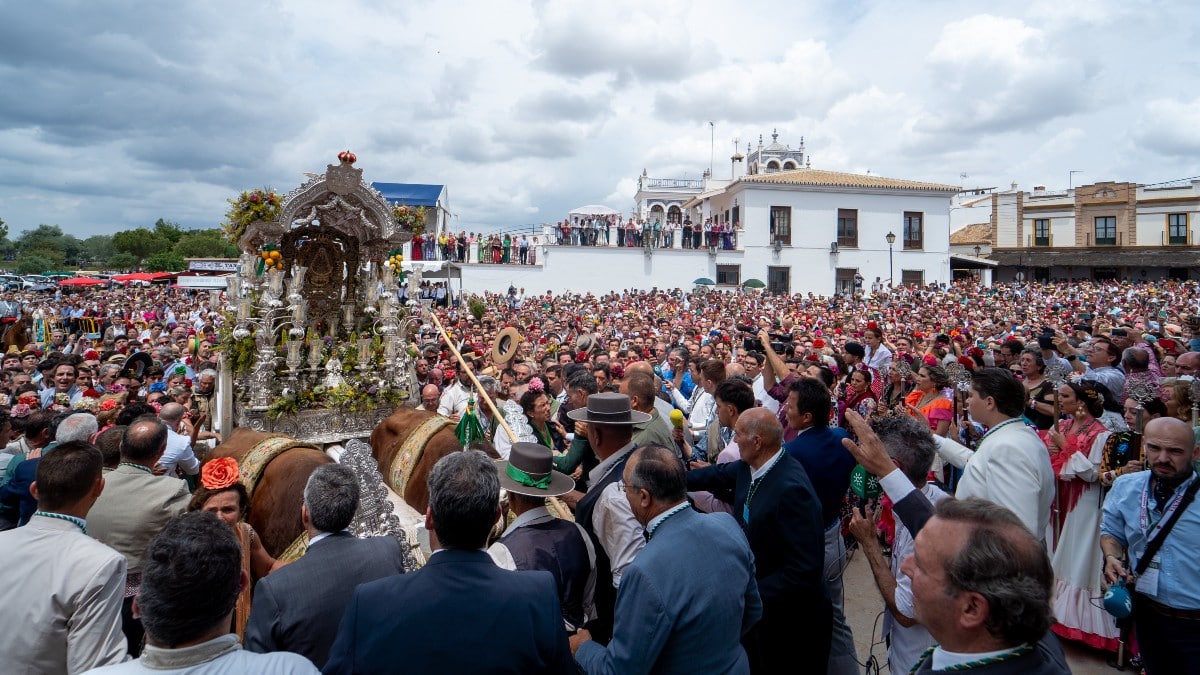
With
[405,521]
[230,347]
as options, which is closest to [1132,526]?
[405,521]

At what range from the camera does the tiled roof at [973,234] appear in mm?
49750

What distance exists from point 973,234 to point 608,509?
56007mm

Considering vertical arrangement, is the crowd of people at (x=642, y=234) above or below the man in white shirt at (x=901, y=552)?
above

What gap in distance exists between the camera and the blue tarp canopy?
40.6 metres

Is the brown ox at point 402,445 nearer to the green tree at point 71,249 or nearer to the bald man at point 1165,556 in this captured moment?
the bald man at point 1165,556

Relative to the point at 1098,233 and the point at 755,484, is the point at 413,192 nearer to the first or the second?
the point at 755,484

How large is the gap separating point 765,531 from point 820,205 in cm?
3516

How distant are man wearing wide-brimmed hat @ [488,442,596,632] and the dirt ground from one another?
207 centimetres

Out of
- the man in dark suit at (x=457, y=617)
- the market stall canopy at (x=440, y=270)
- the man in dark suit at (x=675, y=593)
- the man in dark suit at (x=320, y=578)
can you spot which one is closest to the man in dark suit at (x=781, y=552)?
the man in dark suit at (x=675, y=593)

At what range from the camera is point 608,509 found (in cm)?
337

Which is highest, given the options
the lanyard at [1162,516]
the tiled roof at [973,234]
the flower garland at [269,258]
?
the tiled roof at [973,234]

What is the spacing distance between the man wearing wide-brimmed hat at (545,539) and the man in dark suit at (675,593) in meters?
0.31

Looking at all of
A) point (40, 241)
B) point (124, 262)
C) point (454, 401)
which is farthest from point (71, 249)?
point (454, 401)

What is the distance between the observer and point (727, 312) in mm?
24656
